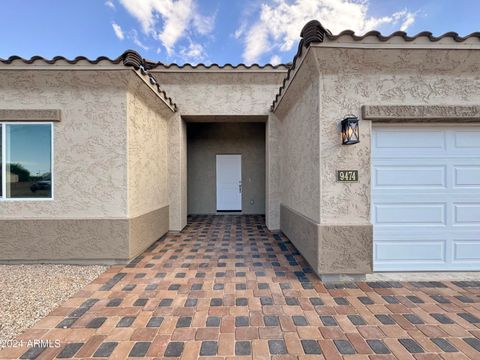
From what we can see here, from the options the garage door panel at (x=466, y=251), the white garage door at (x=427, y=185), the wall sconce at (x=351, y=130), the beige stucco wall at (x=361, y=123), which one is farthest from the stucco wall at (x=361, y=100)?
the garage door panel at (x=466, y=251)

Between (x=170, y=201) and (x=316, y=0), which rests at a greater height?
(x=316, y=0)

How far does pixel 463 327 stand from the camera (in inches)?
110

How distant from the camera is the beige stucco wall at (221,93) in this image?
781cm

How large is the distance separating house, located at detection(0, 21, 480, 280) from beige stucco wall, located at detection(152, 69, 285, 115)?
1615 mm

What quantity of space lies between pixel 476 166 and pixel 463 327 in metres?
3.10

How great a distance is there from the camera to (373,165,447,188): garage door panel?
13.9 feet

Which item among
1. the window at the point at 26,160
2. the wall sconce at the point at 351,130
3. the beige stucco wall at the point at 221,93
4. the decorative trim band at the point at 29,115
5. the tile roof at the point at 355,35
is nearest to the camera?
the tile roof at the point at 355,35

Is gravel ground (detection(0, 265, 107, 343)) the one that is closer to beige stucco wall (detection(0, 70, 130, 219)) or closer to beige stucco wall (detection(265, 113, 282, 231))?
beige stucco wall (detection(0, 70, 130, 219))

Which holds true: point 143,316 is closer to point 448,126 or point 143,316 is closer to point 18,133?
point 18,133

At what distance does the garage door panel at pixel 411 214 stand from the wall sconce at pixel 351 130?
1489mm

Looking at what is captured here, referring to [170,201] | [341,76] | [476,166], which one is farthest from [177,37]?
[476,166]

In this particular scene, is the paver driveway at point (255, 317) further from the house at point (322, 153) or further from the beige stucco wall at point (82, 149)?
the beige stucco wall at point (82, 149)

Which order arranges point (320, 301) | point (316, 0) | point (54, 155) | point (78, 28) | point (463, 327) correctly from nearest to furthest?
point (463, 327), point (320, 301), point (54, 155), point (316, 0), point (78, 28)

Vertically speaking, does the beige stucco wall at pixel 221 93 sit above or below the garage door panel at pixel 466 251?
above
